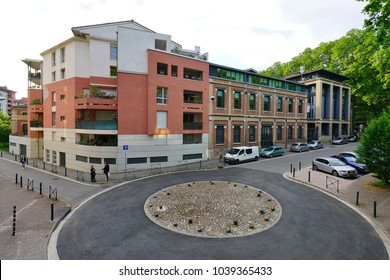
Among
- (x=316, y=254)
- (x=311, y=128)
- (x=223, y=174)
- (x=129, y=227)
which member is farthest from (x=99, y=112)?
(x=311, y=128)

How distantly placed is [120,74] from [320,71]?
4452cm

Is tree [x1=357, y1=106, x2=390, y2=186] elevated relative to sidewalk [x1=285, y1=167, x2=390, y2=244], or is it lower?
elevated

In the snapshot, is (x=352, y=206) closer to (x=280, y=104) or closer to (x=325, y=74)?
(x=280, y=104)

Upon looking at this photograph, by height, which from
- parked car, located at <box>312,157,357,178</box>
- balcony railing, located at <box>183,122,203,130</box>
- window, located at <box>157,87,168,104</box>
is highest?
window, located at <box>157,87,168,104</box>

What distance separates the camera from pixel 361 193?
1480 centimetres

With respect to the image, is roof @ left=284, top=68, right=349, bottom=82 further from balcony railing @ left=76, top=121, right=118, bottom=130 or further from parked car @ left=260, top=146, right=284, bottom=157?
balcony railing @ left=76, top=121, right=118, bottom=130

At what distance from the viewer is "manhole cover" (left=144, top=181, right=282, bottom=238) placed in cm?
966

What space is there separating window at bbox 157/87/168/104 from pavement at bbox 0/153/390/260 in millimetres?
10634

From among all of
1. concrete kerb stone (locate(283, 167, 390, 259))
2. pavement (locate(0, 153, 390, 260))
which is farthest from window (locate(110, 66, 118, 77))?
concrete kerb stone (locate(283, 167, 390, 259))

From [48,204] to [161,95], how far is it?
15095 millimetres

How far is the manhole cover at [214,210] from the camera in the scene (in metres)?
9.66

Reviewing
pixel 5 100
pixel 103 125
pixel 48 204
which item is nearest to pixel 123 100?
pixel 103 125

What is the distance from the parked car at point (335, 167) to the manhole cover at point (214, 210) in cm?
939

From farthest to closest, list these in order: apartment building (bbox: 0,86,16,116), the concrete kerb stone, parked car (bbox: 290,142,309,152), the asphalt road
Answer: apartment building (bbox: 0,86,16,116), parked car (bbox: 290,142,309,152), the concrete kerb stone, the asphalt road
